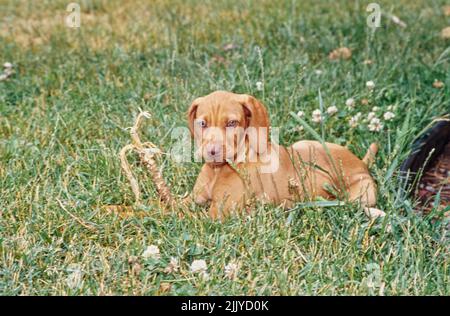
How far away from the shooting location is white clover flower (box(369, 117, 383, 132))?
3.82 meters

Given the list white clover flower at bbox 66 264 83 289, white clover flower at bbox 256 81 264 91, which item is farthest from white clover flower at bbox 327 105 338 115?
white clover flower at bbox 66 264 83 289

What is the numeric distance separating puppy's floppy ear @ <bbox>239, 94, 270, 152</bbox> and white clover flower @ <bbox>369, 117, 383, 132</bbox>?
913 mm

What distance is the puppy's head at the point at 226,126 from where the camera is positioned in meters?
2.97

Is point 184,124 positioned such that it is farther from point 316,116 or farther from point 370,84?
point 370,84

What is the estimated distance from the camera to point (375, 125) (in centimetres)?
385

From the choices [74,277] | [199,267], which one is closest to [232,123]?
[199,267]

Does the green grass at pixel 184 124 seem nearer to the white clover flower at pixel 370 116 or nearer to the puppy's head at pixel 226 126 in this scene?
the white clover flower at pixel 370 116

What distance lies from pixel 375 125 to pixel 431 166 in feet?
1.14

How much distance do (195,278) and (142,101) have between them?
160cm

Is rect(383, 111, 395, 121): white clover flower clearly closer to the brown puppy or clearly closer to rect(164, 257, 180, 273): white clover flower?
the brown puppy

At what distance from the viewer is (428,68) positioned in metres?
4.58
